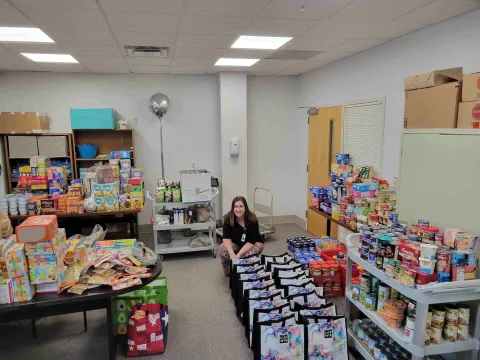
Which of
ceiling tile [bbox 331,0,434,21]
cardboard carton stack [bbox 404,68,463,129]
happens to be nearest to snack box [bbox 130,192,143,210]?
ceiling tile [bbox 331,0,434,21]

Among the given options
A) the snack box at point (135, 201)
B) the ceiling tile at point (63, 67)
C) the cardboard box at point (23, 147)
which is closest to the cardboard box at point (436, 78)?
the snack box at point (135, 201)

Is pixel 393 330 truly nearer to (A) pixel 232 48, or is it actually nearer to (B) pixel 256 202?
(A) pixel 232 48

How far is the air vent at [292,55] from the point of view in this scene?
421cm

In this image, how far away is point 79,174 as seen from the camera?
17.7ft

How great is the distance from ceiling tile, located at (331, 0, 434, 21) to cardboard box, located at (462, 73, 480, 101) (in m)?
0.83

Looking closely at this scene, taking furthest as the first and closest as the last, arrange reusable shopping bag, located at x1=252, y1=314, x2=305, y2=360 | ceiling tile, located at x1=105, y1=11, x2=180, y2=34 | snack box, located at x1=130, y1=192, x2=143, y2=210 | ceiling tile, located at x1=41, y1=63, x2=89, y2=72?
ceiling tile, located at x1=41, y1=63, x2=89, y2=72
snack box, located at x1=130, y1=192, x2=143, y2=210
ceiling tile, located at x1=105, y1=11, x2=180, y2=34
reusable shopping bag, located at x1=252, y1=314, x2=305, y2=360

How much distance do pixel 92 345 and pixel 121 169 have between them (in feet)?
9.05

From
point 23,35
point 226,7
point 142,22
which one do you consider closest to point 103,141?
point 23,35

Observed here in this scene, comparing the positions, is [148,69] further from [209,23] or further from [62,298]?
[62,298]

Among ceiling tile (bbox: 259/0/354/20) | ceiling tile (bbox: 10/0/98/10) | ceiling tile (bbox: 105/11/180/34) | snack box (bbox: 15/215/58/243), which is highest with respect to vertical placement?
ceiling tile (bbox: 259/0/354/20)

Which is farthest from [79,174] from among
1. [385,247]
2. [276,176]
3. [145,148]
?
[385,247]

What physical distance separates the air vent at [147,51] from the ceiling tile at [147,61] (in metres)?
0.23

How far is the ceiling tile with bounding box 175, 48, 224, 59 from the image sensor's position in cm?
396

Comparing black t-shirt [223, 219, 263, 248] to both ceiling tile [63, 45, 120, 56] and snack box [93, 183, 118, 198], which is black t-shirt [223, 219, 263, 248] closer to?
snack box [93, 183, 118, 198]
